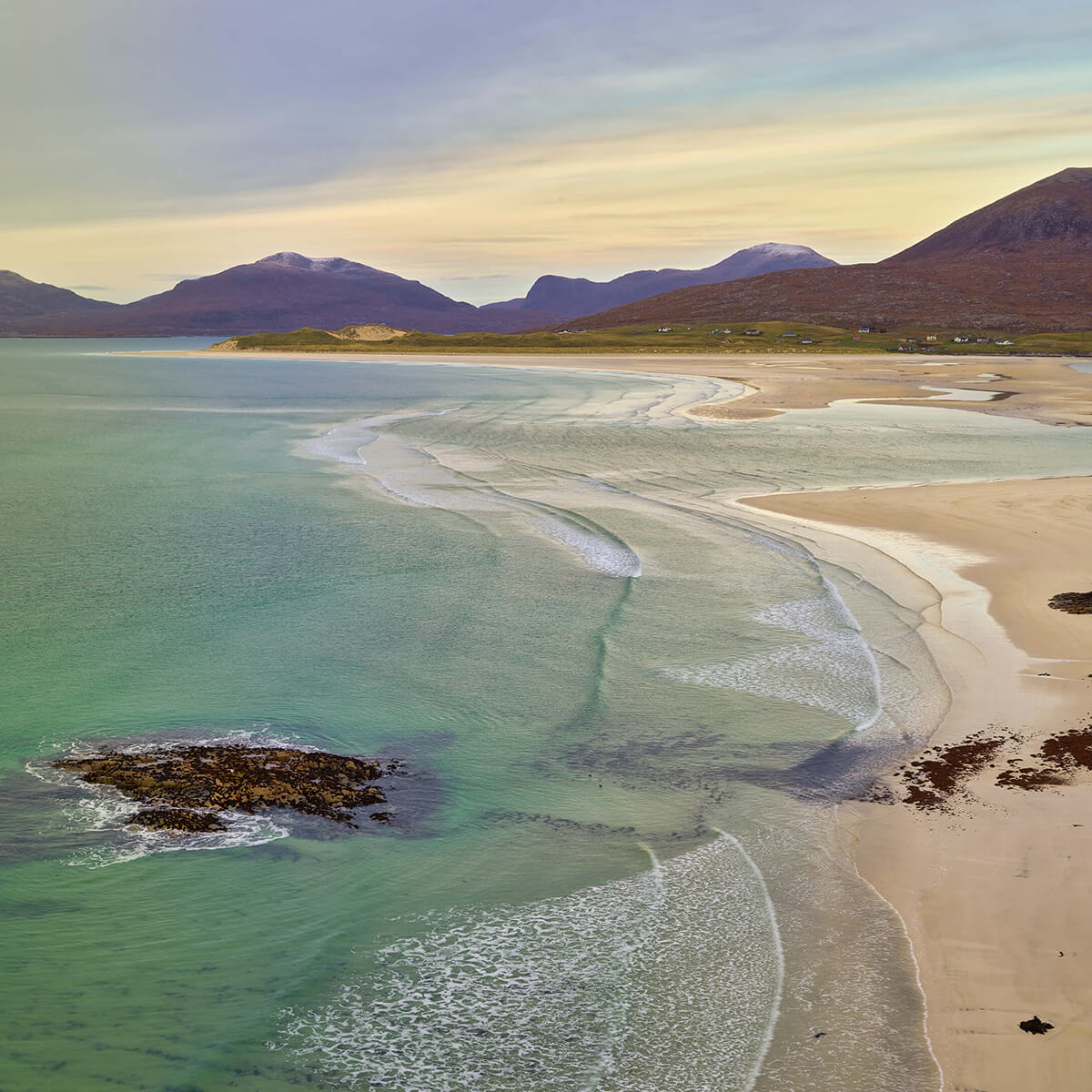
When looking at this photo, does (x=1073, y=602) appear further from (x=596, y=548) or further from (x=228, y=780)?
(x=228, y=780)

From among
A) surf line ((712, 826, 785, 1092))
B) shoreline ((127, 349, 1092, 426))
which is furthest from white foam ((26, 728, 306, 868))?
shoreline ((127, 349, 1092, 426))

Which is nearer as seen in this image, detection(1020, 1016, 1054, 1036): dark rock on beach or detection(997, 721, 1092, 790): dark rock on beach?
detection(1020, 1016, 1054, 1036): dark rock on beach

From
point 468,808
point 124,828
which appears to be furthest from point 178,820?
point 468,808

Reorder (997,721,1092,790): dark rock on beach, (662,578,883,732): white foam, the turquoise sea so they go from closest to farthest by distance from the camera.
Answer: the turquoise sea
(997,721,1092,790): dark rock on beach
(662,578,883,732): white foam

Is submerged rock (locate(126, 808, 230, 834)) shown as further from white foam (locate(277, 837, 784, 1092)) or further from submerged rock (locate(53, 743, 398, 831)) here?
white foam (locate(277, 837, 784, 1092))

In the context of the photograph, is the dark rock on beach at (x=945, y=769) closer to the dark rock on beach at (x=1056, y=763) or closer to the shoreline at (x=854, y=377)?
the dark rock on beach at (x=1056, y=763)

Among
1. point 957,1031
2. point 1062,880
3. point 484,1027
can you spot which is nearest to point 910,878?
point 1062,880

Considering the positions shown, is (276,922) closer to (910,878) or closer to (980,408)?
(910,878)
